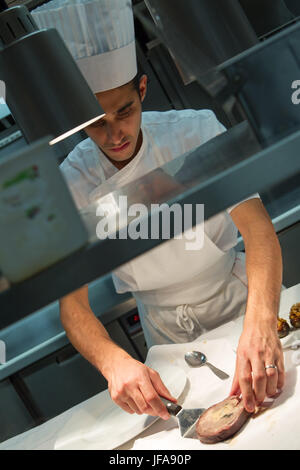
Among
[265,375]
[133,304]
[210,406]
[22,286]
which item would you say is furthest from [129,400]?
[133,304]

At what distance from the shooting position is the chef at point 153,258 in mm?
1210

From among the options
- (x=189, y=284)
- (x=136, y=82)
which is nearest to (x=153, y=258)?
(x=189, y=284)

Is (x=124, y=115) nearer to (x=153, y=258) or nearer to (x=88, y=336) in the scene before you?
(x=153, y=258)

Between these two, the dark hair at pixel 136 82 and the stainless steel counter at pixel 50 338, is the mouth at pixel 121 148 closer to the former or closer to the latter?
the dark hair at pixel 136 82

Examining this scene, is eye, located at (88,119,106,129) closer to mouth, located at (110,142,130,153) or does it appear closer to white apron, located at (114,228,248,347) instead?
mouth, located at (110,142,130,153)

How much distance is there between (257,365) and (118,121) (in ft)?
2.48

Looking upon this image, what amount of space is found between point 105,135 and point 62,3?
0.37 m

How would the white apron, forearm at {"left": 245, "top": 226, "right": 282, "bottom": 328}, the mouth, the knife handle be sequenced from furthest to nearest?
the white apron, the mouth, forearm at {"left": 245, "top": 226, "right": 282, "bottom": 328}, the knife handle

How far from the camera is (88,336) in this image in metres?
1.60

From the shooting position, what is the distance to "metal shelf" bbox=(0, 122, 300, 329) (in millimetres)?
691

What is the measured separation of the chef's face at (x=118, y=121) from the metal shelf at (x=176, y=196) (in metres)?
0.67

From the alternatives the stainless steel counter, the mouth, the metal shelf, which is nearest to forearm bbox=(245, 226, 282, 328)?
the mouth

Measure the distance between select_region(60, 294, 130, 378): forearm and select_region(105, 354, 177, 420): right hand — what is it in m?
0.09

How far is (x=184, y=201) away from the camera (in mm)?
729
